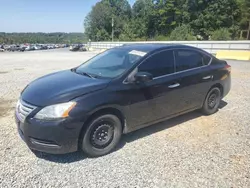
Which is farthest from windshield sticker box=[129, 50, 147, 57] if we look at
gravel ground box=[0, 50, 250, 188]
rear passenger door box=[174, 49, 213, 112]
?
gravel ground box=[0, 50, 250, 188]

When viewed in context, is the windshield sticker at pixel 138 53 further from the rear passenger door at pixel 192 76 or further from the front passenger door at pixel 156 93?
the rear passenger door at pixel 192 76

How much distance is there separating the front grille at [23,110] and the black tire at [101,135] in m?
0.80

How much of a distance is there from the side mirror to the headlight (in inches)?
44.6

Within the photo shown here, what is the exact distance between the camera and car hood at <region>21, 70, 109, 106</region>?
3.16 metres

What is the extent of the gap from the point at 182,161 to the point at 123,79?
148 centimetres

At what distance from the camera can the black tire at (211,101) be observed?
5068 millimetres

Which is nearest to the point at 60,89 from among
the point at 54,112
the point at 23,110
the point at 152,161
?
the point at 54,112

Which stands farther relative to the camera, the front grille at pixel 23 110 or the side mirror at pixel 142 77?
the side mirror at pixel 142 77

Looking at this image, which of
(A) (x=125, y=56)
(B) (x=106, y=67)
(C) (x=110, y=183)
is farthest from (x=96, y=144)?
(A) (x=125, y=56)

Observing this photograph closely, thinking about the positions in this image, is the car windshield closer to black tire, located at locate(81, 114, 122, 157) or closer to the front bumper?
black tire, located at locate(81, 114, 122, 157)

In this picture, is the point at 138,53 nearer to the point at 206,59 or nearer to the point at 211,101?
the point at 206,59

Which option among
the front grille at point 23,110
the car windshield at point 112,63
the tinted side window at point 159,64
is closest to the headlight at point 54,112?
the front grille at point 23,110

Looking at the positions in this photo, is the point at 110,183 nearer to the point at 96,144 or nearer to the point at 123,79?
the point at 96,144

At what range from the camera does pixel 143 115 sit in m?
3.85
